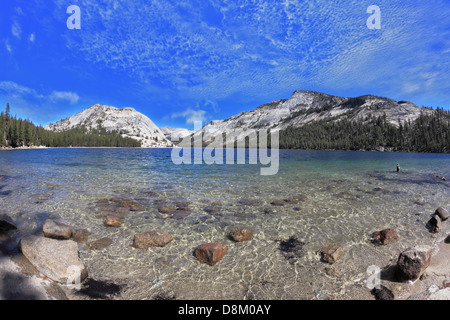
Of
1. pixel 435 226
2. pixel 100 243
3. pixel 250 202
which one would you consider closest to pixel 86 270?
pixel 100 243

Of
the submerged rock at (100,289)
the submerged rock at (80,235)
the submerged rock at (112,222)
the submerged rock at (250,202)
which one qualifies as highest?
the submerged rock at (250,202)

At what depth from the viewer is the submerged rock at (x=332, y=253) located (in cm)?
831

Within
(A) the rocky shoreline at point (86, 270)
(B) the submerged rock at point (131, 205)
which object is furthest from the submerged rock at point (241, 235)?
(B) the submerged rock at point (131, 205)

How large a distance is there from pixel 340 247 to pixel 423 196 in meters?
17.2

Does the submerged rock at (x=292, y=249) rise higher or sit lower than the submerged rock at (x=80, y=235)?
lower

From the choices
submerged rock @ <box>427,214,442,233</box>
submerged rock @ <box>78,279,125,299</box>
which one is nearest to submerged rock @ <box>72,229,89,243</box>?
submerged rock @ <box>78,279,125,299</box>

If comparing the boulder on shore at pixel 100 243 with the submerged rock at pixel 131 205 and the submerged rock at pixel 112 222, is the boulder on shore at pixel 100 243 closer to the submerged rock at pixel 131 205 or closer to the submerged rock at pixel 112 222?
the submerged rock at pixel 112 222

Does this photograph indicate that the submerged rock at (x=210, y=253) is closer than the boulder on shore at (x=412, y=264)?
No

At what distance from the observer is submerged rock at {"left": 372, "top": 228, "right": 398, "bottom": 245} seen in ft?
32.4

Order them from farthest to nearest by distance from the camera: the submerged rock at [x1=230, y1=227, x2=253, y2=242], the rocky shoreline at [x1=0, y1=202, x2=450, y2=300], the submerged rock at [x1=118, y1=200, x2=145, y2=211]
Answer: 1. the submerged rock at [x1=118, y1=200, x2=145, y2=211]
2. the submerged rock at [x1=230, y1=227, x2=253, y2=242]
3. the rocky shoreline at [x1=0, y1=202, x2=450, y2=300]

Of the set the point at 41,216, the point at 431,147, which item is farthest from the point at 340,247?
the point at 431,147

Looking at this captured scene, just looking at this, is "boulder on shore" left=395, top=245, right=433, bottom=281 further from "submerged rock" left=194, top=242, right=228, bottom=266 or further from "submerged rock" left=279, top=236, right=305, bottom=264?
"submerged rock" left=194, top=242, right=228, bottom=266

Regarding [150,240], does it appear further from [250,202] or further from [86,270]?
[250,202]
